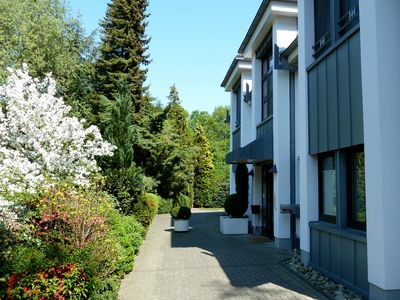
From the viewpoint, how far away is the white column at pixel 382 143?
5.11 m

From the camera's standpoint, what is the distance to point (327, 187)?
26.0 feet

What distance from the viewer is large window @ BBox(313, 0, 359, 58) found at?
7004mm

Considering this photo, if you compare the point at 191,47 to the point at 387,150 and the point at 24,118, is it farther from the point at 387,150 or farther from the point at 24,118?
the point at 387,150

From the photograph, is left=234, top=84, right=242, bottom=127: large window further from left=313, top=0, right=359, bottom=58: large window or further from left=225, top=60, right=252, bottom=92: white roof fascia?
left=313, top=0, right=359, bottom=58: large window

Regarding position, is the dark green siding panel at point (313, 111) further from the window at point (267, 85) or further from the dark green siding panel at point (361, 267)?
the window at point (267, 85)

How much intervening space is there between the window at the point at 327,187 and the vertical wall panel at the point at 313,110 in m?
0.40

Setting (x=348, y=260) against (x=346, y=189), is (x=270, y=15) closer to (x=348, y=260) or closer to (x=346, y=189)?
(x=346, y=189)

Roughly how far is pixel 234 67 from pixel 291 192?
935cm

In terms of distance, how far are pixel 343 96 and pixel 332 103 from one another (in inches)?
19.3

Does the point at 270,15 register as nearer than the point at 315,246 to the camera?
No

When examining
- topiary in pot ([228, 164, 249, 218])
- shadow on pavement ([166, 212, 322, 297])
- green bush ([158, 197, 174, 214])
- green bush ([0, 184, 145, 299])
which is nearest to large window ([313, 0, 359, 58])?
A: shadow on pavement ([166, 212, 322, 297])

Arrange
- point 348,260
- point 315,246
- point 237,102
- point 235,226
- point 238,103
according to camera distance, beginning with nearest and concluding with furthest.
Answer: point 348,260 < point 315,246 < point 235,226 < point 238,103 < point 237,102

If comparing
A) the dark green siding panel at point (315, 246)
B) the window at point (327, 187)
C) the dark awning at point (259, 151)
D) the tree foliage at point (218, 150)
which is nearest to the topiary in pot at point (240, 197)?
the dark awning at point (259, 151)

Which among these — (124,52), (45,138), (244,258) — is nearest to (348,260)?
(244,258)
